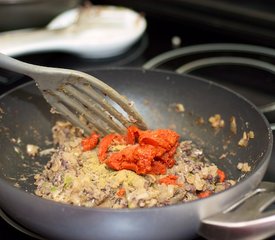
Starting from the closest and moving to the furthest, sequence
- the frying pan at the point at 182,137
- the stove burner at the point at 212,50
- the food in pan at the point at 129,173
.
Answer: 1. the frying pan at the point at 182,137
2. the food in pan at the point at 129,173
3. the stove burner at the point at 212,50

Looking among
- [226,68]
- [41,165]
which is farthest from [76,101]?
[226,68]

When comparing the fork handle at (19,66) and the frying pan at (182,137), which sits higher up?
the fork handle at (19,66)

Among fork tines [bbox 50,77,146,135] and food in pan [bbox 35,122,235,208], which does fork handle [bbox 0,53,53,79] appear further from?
food in pan [bbox 35,122,235,208]

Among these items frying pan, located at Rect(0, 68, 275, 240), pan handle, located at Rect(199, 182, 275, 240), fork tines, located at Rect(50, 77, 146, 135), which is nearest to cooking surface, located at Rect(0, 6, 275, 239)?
frying pan, located at Rect(0, 68, 275, 240)

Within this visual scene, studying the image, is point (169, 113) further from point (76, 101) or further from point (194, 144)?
point (76, 101)

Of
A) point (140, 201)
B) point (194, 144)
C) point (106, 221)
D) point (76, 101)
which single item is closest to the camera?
point (106, 221)

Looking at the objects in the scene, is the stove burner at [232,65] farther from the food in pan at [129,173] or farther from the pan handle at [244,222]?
the pan handle at [244,222]

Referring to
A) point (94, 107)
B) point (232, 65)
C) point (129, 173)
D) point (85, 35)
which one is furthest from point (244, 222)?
point (85, 35)

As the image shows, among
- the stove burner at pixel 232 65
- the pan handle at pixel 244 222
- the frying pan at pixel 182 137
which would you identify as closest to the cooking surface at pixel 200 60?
the stove burner at pixel 232 65

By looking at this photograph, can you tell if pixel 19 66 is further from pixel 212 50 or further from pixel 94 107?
pixel 212 50
